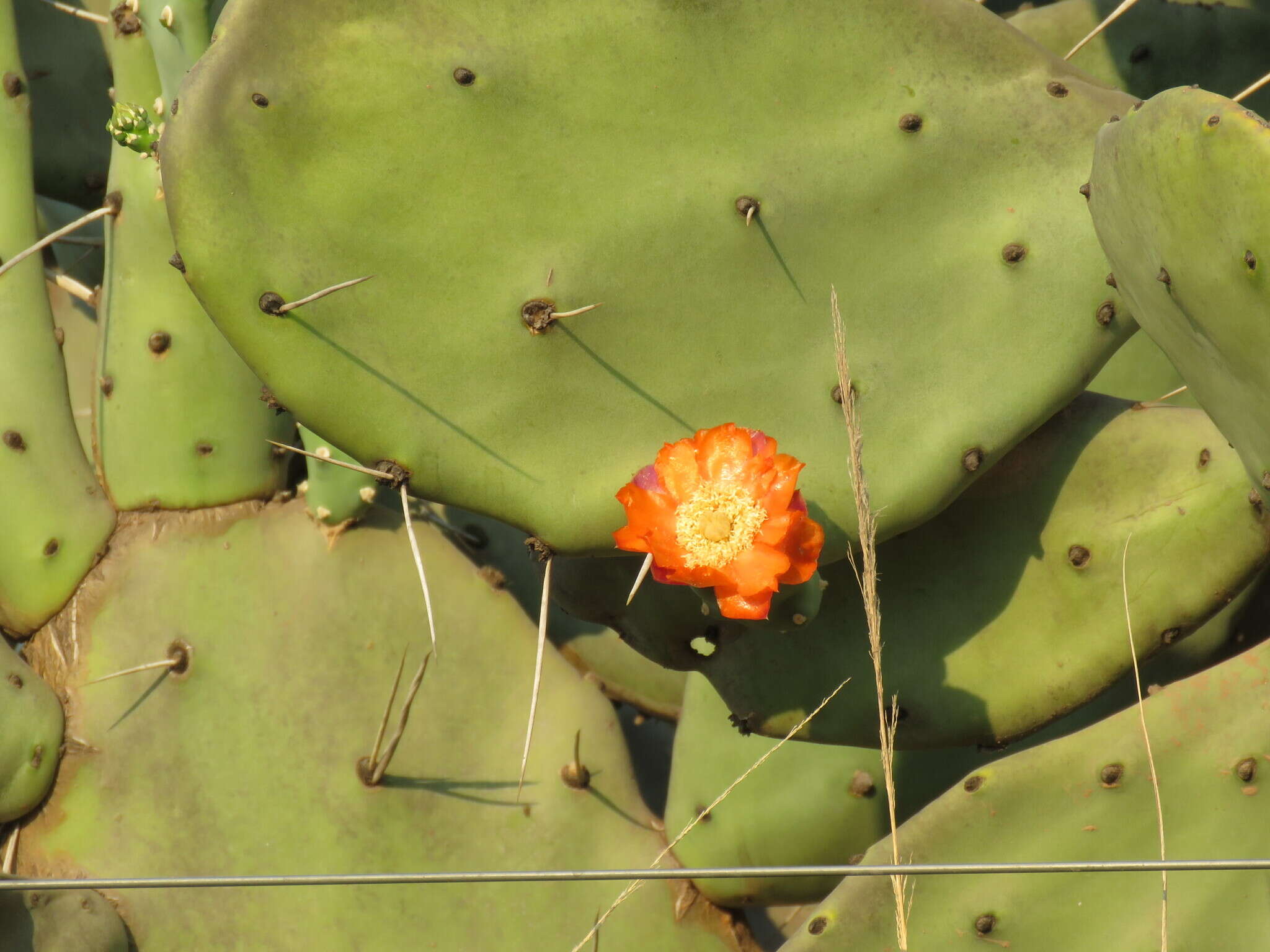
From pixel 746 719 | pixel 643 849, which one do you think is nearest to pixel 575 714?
pixel 643 849

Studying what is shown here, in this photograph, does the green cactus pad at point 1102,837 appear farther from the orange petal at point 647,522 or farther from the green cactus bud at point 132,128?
the green cactus bud at point 132,128

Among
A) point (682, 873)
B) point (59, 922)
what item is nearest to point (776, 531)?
point (682, 873)

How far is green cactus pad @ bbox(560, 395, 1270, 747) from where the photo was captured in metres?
1.53

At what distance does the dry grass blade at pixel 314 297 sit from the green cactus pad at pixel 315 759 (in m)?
0.68

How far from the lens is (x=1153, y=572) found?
1.54 metres

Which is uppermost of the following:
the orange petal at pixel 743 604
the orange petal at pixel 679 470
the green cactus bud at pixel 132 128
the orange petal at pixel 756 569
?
the green cactus bud at pixel 132 128

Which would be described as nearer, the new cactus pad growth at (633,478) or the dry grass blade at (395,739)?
the new cactus pad growth at (633,478)

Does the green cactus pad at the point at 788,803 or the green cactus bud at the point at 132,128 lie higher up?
the green cactus bud at the point at 132,128

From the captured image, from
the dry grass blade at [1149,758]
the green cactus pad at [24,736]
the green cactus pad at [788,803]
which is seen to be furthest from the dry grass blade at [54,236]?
the dry grass blade at [1149,758]

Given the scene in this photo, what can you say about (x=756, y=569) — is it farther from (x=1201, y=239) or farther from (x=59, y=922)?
(x=59, y=922)

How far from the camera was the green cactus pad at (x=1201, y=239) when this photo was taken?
1.10 metres

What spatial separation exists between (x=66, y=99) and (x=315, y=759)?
1426 mm

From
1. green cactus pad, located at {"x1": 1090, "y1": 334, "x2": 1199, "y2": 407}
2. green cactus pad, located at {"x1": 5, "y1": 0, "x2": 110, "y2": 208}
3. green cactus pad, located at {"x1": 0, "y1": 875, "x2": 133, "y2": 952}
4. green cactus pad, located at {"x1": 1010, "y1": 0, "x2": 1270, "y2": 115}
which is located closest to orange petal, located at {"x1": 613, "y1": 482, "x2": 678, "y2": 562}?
green cactus pad, located at {"x1": 0, "y1": 875, "x2": 133, "y2": 952}

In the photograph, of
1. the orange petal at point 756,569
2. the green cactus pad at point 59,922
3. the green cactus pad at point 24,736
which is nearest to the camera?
the orange petal at point 756,569
